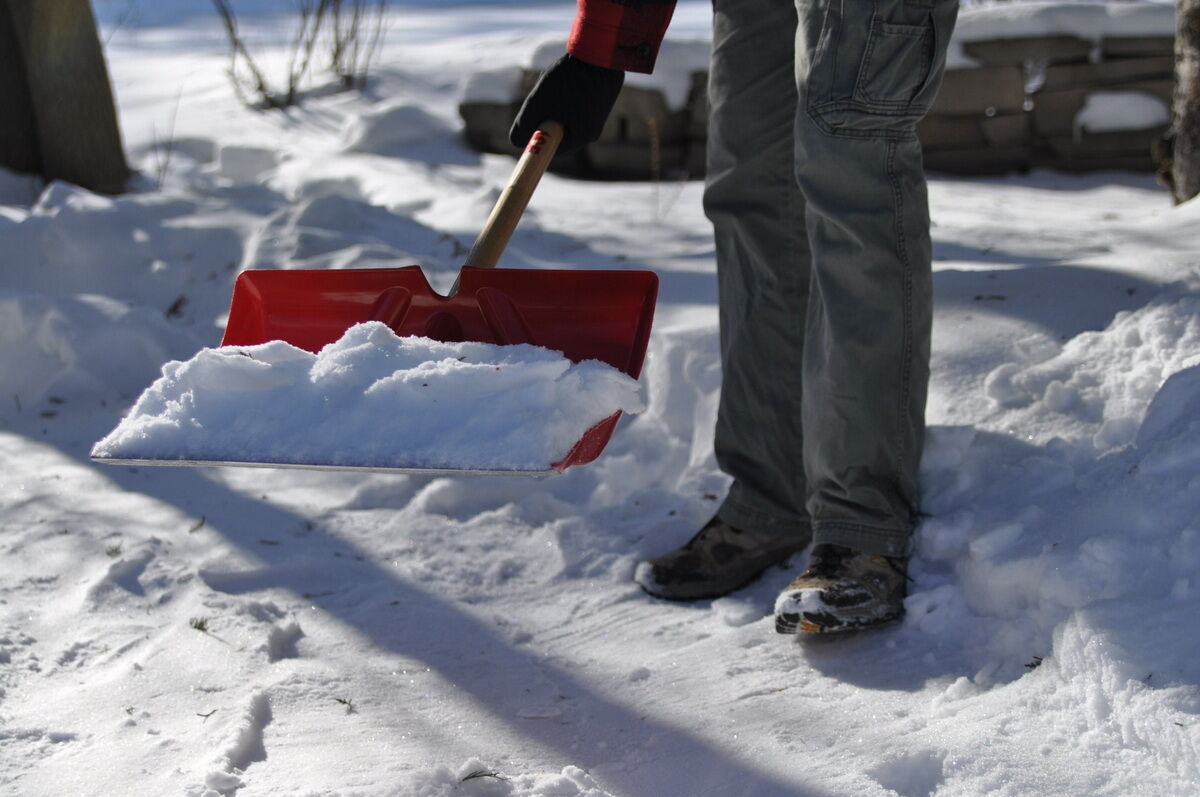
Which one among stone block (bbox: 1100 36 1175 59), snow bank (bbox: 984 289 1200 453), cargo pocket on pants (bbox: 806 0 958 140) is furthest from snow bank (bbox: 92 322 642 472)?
stone block (bbox: 1100 36 1175 59)

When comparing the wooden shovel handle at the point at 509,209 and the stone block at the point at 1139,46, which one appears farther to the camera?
the stone block at the point at 1139,46

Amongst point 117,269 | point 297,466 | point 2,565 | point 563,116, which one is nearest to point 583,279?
point 563,116

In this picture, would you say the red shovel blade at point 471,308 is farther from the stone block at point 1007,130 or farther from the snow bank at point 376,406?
the stone block at point 1007,130

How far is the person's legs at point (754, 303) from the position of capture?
2.02 meters

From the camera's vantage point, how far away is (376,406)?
5.08ft

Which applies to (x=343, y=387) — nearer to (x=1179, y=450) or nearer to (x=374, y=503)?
(x=374, y=503)

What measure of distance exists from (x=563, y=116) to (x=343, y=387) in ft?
2.31

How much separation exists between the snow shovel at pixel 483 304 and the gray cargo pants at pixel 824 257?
13.4 inches

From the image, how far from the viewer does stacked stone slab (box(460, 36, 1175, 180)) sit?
5660 millimetres

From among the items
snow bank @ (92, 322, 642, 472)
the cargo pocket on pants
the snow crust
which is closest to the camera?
snow bank @ (92, 322, 642, 472)

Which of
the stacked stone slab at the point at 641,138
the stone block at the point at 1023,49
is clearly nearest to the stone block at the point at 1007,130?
the stone block at the point at 1023,49

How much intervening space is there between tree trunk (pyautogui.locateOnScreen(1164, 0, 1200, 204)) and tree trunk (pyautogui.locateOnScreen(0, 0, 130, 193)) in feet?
12.3

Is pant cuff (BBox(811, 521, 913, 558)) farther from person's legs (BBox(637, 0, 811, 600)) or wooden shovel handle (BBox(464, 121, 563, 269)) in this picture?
wooden shovel handle (BBox(464, 121, 563, 269))

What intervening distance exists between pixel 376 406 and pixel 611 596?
777mm
